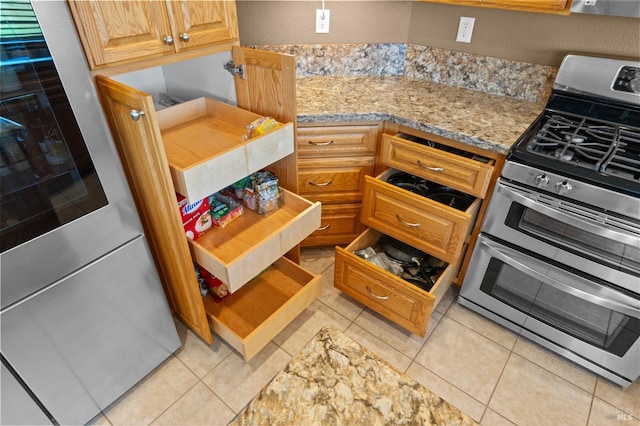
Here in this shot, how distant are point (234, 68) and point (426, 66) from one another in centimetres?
110

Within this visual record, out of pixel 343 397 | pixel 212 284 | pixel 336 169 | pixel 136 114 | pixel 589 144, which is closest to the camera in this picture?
pixel 343 397

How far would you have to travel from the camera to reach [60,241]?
3.46 feet

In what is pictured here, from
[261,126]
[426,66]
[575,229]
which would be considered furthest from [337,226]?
[575,229]

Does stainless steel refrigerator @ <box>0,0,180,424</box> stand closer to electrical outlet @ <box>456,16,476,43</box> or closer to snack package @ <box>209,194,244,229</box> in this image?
snack package @ <box>209,194,244,229</box>

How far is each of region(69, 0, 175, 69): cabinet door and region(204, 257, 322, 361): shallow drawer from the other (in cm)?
99

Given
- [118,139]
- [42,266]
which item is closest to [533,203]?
[118,139]

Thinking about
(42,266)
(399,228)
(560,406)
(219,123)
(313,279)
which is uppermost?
(219,123)

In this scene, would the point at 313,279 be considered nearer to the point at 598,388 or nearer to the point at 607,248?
the point at 607,248

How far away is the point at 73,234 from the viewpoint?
108 cm

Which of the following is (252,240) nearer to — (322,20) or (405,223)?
(405,223)

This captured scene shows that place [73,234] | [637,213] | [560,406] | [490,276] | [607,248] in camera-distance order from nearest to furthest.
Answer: [73,234] → [637,213] → [607,248] → [560,406] → [490,276]

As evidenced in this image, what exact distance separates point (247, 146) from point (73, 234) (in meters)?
0.57

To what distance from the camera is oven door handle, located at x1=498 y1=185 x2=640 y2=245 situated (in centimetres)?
125

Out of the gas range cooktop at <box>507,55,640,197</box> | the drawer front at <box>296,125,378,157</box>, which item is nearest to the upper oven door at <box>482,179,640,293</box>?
the gas range cooktop at <box>507,55,640,197</box>
